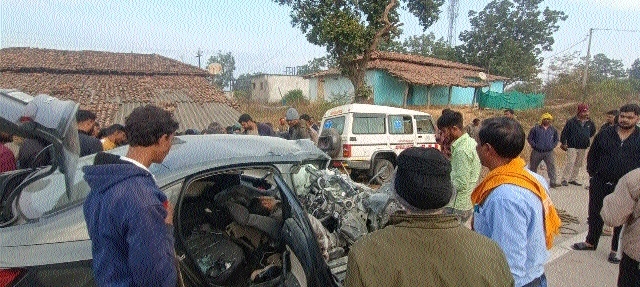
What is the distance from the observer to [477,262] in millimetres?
1137

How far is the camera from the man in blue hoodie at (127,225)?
1336mm

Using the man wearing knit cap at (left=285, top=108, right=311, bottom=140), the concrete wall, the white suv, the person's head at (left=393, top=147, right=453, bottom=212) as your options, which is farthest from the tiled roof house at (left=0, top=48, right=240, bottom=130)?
the concrete wall

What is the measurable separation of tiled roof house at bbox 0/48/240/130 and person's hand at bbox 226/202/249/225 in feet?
29.0

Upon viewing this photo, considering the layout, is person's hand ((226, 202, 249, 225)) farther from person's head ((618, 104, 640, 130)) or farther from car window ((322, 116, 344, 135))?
car window ((322, 116, 344, 135))

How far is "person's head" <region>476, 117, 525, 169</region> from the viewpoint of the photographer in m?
1.68

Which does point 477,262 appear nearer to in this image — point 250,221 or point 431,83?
point 250,221

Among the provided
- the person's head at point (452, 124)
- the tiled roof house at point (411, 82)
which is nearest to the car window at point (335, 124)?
the person's head at point (452, 124)

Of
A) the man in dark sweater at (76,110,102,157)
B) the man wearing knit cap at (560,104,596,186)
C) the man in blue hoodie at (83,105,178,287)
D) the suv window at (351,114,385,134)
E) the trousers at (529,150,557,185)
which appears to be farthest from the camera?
the suv window at (351,114,385,134)

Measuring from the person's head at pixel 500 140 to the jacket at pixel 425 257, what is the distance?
0.67 m

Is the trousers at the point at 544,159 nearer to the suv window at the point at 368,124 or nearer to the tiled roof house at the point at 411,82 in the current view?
the suv window at the point at 368,124

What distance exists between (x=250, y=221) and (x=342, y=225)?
0.68 meters

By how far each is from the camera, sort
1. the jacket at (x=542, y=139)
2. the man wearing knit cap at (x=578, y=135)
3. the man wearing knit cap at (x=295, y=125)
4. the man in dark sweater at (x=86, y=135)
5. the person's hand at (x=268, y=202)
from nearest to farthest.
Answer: the person's hand at (x=268, y=202) < the man in dark sweater at (x=86, y=135) < the jacket at (x=542, y=139) < the man wearing knit cap at (x=578, y=135) < the man wearing knit cap at (x=295, y=125)

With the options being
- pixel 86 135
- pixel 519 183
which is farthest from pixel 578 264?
pixel 86 135

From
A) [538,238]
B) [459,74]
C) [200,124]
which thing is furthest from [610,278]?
[459,74]
